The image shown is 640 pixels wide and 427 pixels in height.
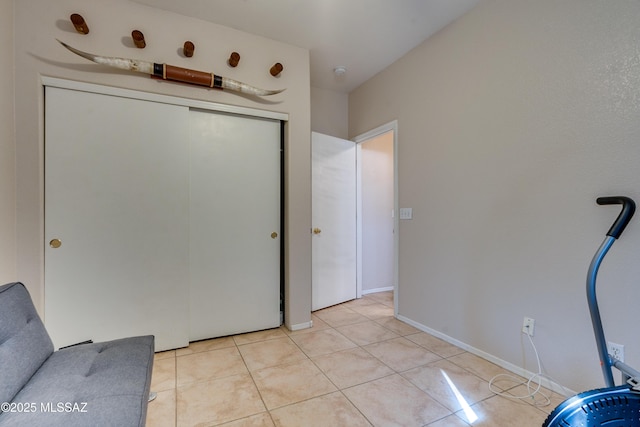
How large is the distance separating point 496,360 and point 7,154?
3.49 meters

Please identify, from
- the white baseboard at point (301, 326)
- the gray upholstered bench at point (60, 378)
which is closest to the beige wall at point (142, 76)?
the white baseboard at point (301, 326)

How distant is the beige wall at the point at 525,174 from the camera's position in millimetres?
1521

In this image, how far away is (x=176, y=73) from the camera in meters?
2.20

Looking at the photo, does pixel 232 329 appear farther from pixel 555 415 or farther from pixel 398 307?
pixel 555 415

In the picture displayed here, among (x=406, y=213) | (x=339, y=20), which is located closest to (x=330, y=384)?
(x=406, y=213)

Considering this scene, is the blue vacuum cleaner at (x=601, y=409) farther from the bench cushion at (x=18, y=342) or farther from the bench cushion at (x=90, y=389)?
the bench cushion at (x=18, y=342)

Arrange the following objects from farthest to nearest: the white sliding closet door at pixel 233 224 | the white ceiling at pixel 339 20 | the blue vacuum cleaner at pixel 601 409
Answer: the white sliding closet door at pixel 233 224 < the white ceiling at pixel 339 20 < the blue vacuum cleaner at pixel 601 409

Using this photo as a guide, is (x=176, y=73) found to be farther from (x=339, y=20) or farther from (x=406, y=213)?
(x=406, y=213)

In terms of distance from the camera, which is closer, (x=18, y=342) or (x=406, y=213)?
(x=18, y=342)

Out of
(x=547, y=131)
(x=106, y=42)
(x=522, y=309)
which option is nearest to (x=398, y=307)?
(x=522, y=309)

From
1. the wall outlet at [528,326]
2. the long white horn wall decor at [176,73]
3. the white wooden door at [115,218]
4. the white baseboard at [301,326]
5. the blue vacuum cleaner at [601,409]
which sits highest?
the long white horn wall decor at [176,73]

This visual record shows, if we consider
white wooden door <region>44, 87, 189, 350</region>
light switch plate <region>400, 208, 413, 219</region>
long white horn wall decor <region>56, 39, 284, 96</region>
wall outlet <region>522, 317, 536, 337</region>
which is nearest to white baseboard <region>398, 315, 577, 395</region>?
wall outlet <region>522, 317, 536, 337</region>

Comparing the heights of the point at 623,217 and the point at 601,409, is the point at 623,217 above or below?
above

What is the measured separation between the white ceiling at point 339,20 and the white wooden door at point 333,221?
3.03 feet
